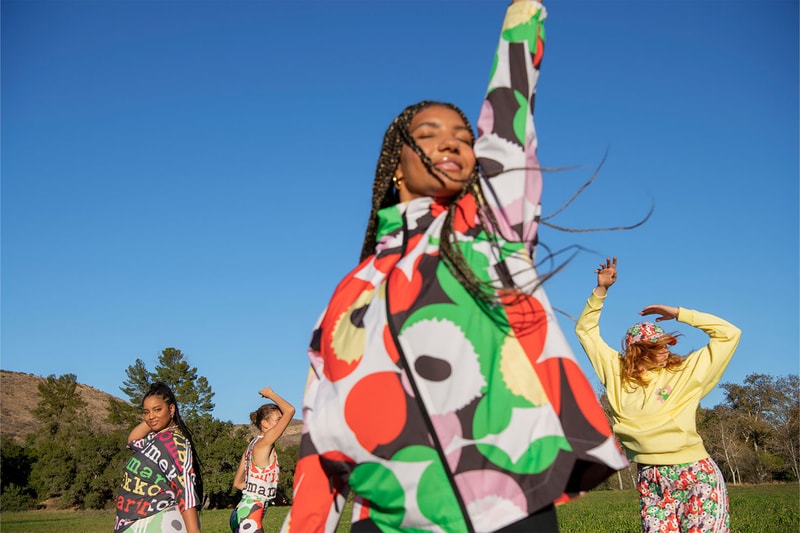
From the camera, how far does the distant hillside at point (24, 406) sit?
258 feet

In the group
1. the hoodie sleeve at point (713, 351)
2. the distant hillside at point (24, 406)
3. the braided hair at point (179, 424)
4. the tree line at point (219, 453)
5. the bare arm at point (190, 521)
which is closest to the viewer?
the hoodie sleeve at point (713, 351)

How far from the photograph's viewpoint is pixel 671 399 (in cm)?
560

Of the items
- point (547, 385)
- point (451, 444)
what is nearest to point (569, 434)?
point (547, 385)

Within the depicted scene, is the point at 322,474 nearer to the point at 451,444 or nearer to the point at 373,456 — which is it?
the point at 373,456

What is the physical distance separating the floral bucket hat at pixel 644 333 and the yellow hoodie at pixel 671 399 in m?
0.21

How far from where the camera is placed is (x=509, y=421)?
76.9 inches

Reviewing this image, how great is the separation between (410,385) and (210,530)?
15979mm

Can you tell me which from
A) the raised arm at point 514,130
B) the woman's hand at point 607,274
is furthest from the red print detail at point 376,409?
the woman's hand at point 607,274

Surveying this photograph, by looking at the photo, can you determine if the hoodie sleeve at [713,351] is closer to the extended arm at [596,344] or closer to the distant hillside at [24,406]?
the extended arm at [596,344]

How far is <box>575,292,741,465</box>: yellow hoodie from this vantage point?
5516mm

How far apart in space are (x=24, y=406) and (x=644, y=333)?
98015 millimetres

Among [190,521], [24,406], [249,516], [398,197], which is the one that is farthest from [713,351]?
[24,406]

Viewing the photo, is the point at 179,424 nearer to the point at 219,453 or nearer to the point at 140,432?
the point at 140,432

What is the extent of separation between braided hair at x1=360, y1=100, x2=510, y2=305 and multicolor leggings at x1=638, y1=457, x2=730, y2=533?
12.7ft
